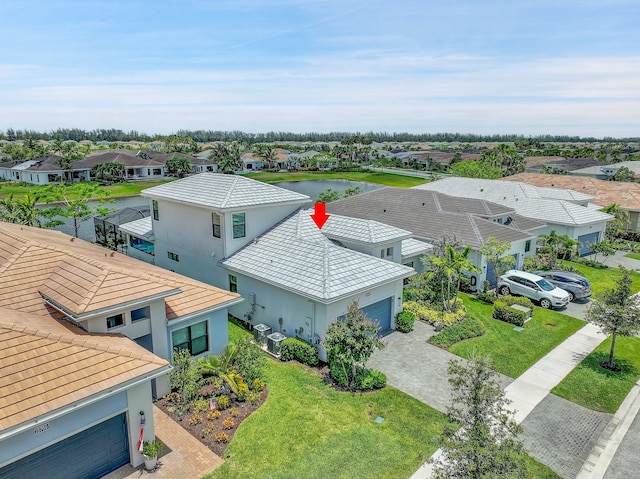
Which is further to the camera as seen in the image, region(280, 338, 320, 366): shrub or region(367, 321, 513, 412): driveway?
region(280, 338, 320, 366): shrub

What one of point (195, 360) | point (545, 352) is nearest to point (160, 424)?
point (195, 360)

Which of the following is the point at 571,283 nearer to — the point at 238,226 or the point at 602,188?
the point at 238,226

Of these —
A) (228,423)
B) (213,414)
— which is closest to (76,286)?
(213,414)

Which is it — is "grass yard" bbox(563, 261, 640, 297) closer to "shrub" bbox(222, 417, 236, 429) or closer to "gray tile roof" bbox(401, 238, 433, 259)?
"gray tile roof" bbox(401, 238, 433, 259)

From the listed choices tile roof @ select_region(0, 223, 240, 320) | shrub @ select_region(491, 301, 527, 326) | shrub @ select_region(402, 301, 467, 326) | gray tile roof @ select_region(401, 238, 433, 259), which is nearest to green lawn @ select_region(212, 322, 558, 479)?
tile roof @ select_region(0, 223, 240, 320)

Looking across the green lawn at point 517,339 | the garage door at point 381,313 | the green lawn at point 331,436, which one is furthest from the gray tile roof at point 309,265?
the green lawn at point 517,339

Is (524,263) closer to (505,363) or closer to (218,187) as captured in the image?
(505,363)
